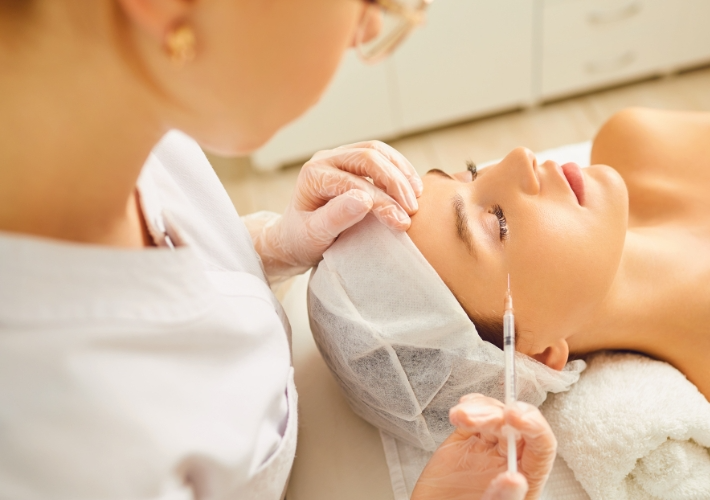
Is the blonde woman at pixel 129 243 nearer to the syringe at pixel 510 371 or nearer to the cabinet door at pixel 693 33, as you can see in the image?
the syringe at pixel 510 371

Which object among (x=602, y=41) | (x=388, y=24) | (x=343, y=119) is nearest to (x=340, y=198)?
(x=388, y=24)

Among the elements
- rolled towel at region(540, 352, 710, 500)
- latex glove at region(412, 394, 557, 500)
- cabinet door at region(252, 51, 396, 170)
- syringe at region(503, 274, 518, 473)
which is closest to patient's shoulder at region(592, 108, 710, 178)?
rolled towel at region(540, 352, 710, 500)

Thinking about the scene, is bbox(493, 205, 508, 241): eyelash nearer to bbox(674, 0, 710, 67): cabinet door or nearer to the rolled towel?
the rolled towel

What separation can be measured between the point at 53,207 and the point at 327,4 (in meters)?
0.38

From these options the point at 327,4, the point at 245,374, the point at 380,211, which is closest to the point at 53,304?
the point at 245,374

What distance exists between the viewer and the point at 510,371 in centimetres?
86

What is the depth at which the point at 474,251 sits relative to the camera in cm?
102

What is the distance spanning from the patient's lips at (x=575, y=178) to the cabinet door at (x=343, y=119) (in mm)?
1460

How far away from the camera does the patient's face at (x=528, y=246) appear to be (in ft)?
3.33

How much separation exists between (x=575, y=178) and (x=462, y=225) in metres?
0.27

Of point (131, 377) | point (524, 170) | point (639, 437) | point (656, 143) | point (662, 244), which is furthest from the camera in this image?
point (656, 143)

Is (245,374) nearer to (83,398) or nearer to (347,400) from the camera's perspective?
(83,398)

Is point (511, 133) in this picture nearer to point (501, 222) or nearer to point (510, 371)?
point (501, 222)

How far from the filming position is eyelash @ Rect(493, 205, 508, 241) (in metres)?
1.03
